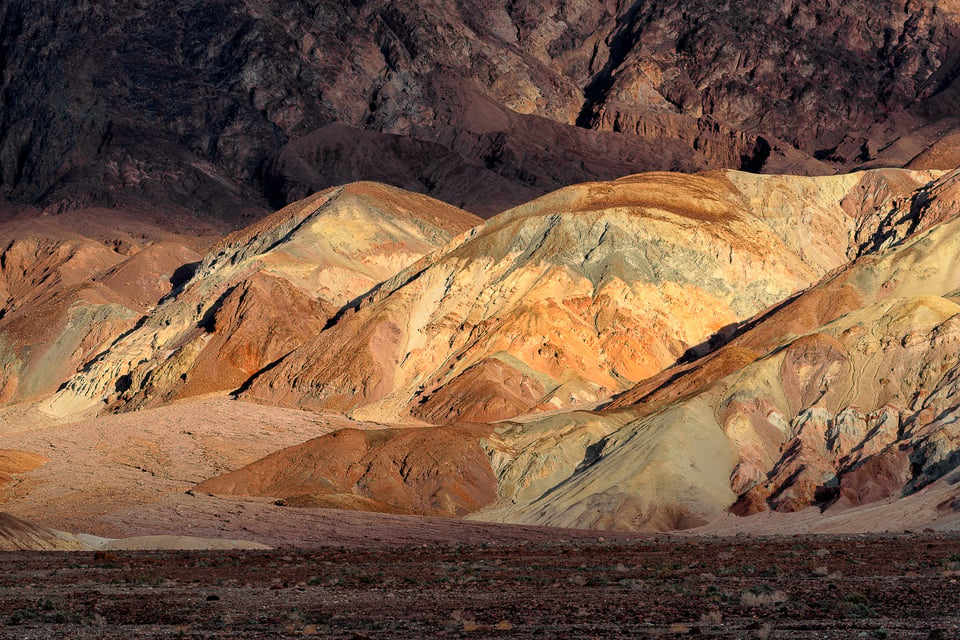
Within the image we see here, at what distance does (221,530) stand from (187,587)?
3245 cm

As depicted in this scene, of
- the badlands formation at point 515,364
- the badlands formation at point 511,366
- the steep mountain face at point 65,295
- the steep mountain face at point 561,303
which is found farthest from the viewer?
the steep mountain face at point 65,295

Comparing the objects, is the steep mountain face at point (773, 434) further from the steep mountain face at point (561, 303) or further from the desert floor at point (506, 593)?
the desert floor at point (506, 593)

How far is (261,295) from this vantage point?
134625 mm

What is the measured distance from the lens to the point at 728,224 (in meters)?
136

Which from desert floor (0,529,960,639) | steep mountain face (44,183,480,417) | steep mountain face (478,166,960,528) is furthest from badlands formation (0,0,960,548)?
desert floor (0,529,960,639)

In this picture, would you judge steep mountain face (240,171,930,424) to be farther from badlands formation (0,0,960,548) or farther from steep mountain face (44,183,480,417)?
steep mountain face (44,183,480,417)

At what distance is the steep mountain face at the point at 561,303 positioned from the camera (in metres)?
113

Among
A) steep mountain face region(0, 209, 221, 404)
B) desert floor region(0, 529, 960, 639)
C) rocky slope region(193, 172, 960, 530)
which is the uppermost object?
desert floor region(0, 529, 960, 639)

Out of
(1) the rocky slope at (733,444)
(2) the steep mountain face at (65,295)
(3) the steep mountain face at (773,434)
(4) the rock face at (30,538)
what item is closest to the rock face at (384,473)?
(1) the rocky slope at (733,444)

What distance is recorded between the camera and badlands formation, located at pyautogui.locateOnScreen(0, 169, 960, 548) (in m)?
78.2

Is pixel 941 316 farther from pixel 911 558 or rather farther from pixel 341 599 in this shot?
pixel 341 599

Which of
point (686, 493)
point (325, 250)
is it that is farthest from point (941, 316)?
point (325, 250)

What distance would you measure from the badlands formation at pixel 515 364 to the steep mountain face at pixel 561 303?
0.28 m

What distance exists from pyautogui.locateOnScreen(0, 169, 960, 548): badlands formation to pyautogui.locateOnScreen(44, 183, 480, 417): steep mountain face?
0.39 meters
